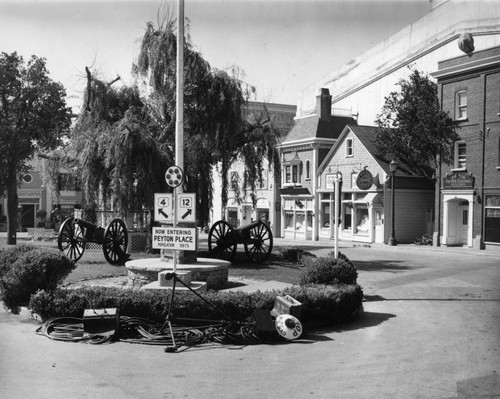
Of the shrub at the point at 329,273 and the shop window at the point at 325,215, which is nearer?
the shrub at the point at 329,273

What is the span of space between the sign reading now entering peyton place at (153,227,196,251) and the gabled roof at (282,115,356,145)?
3280 centimetres

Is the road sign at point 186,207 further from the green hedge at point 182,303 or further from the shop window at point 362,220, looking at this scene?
the shop window at point 362,220

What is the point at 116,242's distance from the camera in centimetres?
2031

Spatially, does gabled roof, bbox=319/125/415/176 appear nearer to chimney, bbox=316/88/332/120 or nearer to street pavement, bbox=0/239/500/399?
chimney, bbox=316/88/332/120

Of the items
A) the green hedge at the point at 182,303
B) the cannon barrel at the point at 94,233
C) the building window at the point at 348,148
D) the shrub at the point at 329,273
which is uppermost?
the building window at the point at 348,148

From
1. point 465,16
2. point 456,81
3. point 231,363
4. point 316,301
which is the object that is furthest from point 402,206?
point 231,363

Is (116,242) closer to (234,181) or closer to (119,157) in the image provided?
(119,157)

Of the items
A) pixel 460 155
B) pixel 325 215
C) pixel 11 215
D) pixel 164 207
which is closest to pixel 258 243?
pixel 164 207

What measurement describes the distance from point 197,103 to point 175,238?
433 inches

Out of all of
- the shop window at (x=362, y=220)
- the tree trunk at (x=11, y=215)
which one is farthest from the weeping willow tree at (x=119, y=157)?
the shop window at (x=362, y=220)

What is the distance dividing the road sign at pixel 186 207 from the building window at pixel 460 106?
2297 cm

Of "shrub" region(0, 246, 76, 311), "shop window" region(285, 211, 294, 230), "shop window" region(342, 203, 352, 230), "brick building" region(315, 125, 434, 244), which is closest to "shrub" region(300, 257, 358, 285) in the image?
"shrub" region(0, 246, 76, 311)

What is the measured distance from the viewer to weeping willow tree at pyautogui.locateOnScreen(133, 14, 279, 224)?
68.7 ft

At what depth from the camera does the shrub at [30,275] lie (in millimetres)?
11414
